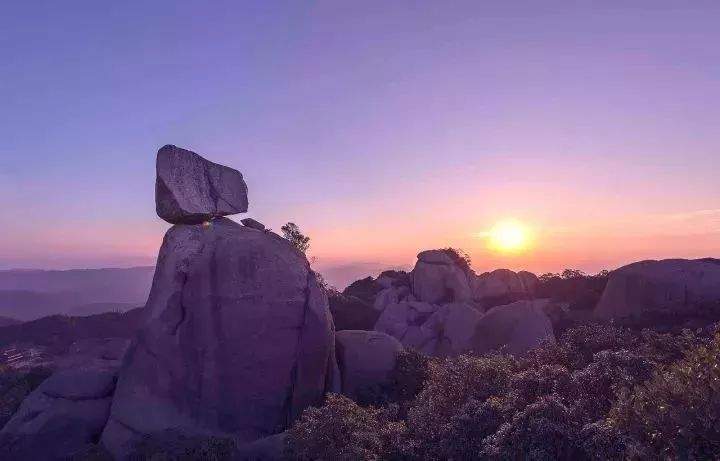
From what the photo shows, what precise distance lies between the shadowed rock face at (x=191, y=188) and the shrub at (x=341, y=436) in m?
11.2

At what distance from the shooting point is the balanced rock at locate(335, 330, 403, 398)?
23266 millimetres

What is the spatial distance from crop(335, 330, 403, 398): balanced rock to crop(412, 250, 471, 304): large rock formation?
2489 centimetres

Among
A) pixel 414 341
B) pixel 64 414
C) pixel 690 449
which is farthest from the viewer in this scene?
pixel 414 341

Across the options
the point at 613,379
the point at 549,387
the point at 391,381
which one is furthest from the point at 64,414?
the point at 613,379

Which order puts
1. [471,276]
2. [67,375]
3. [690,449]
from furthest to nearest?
[471,276] → [67,375] → [690,449]

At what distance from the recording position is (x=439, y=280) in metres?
50.7

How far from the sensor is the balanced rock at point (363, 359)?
2327 centimetres

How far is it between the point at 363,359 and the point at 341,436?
11134 millimetres

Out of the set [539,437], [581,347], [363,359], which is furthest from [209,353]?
[539,437]

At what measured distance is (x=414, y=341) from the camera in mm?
38750

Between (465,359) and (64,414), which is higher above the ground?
(465,359)

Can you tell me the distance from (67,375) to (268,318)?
955cm

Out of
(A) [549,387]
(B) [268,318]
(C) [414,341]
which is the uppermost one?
(B) [268,318]

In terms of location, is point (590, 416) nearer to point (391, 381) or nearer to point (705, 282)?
point (391, 381)
